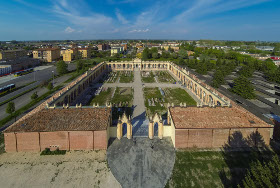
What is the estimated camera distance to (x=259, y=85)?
50.8 metres

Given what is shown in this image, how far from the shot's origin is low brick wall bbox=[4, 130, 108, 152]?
2047cm

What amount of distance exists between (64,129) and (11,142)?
626 cm

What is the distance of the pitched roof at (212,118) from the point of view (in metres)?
21.2

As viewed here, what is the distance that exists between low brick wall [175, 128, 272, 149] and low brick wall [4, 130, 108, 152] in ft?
30.0

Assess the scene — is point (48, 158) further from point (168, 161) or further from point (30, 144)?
point (168, 161)

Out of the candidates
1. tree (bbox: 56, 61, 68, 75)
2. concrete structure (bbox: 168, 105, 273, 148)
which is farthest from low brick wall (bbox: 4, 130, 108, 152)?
tree (bbox: 56, 61, 68, 75)

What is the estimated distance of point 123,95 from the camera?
1752 inches

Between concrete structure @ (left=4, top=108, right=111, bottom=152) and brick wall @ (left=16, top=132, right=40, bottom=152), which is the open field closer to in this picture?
brick wall @ (left=16, top=132, right=40, bottom=152)

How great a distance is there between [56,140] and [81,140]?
285cm

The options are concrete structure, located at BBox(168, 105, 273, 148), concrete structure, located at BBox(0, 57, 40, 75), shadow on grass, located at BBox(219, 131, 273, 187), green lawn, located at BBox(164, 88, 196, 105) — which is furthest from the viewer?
concrete structure, located at BBox(0, 57, 40, 75)

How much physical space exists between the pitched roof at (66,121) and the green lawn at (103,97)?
15162mm

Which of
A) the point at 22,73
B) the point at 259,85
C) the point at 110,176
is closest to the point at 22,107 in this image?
the point at 110,176

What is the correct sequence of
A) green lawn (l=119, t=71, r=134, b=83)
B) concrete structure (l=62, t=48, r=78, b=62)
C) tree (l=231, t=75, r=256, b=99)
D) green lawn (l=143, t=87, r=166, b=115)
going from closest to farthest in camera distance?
green lawn (l=143, t=87, r=166, b=115)
tree (l=231, t=75, r=256, b=99)
green lawn (l=119, t=71, r=134, b=83)
concrete structure (l=62, t=48, r=78, b=62)

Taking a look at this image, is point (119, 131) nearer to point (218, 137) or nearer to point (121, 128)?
point (121, 128)
